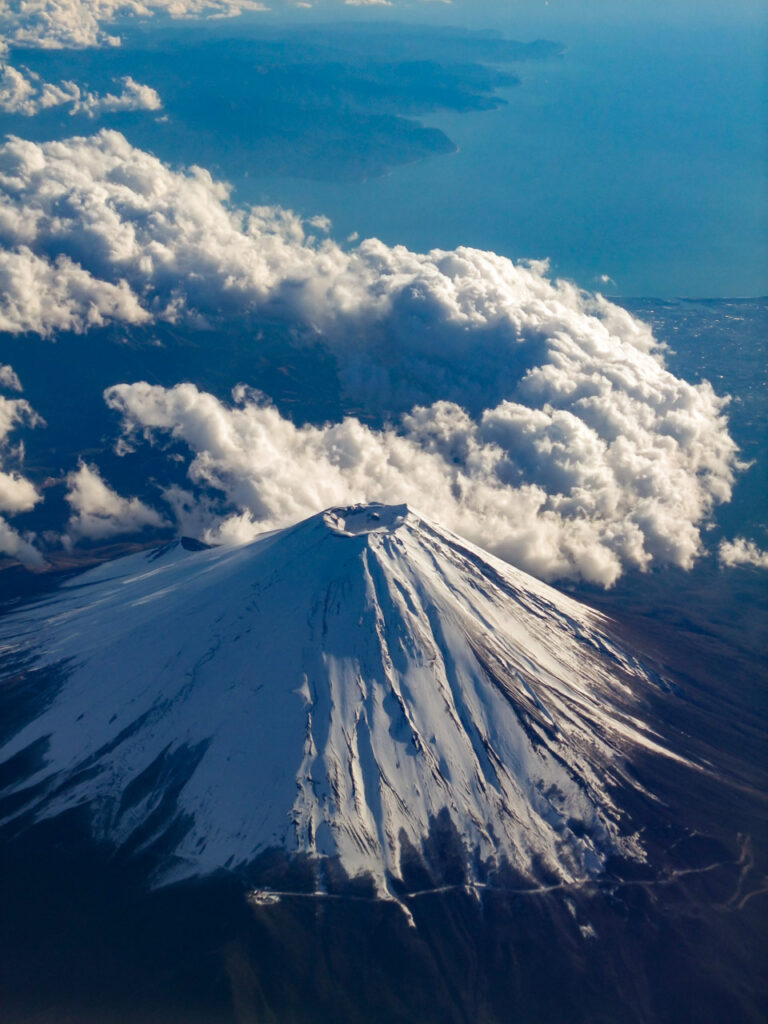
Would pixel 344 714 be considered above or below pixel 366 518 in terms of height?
below

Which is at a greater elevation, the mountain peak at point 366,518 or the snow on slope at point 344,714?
the mountain peak at point 366,518

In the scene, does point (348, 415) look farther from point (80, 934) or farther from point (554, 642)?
point (80, 934)

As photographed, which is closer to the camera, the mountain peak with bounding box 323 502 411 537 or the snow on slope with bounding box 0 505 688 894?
the snow on slope with bounding box 0 505 688 894

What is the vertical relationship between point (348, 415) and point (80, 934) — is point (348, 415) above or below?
above

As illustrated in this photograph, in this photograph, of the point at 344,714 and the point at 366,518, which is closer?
the point at 344,714

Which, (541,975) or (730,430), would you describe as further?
(730,430)

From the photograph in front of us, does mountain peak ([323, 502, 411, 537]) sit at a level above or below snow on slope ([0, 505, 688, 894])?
above

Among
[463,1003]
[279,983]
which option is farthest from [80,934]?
[463,1003]

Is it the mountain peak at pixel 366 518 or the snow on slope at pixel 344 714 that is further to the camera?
the mountain peak at pixel 366 518
